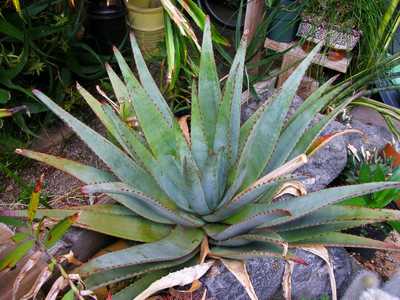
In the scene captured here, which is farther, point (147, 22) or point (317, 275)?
point (147, 22)

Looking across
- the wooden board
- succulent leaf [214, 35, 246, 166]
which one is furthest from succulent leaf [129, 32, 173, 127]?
the wooden board

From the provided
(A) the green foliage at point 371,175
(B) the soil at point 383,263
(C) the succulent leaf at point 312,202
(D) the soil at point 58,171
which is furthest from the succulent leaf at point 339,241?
(D) the soil at point 58,171

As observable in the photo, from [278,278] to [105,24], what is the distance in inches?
58.3

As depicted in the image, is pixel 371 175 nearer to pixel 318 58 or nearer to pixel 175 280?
pixel 318 58

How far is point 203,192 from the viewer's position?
98 centimetres

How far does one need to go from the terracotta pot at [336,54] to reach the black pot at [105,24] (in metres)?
1.06

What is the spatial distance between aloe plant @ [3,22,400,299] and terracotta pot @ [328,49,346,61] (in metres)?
0.97

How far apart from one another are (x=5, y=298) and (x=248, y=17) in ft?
5.12

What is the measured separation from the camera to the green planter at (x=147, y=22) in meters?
2.12

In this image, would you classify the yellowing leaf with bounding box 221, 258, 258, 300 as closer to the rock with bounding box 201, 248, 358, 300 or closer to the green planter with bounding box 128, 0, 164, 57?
the rock with bounding box 201, 248, 358, 300

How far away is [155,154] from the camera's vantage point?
1053 mm

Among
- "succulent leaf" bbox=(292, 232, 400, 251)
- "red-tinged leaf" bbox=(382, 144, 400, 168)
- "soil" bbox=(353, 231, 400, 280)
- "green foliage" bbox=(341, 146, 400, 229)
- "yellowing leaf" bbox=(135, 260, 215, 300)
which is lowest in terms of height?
"soil" bbox=(353, 231, 400, 280)

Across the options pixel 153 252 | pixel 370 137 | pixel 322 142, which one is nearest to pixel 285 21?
pixel 370 137

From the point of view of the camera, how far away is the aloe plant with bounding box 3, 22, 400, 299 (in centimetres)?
96
